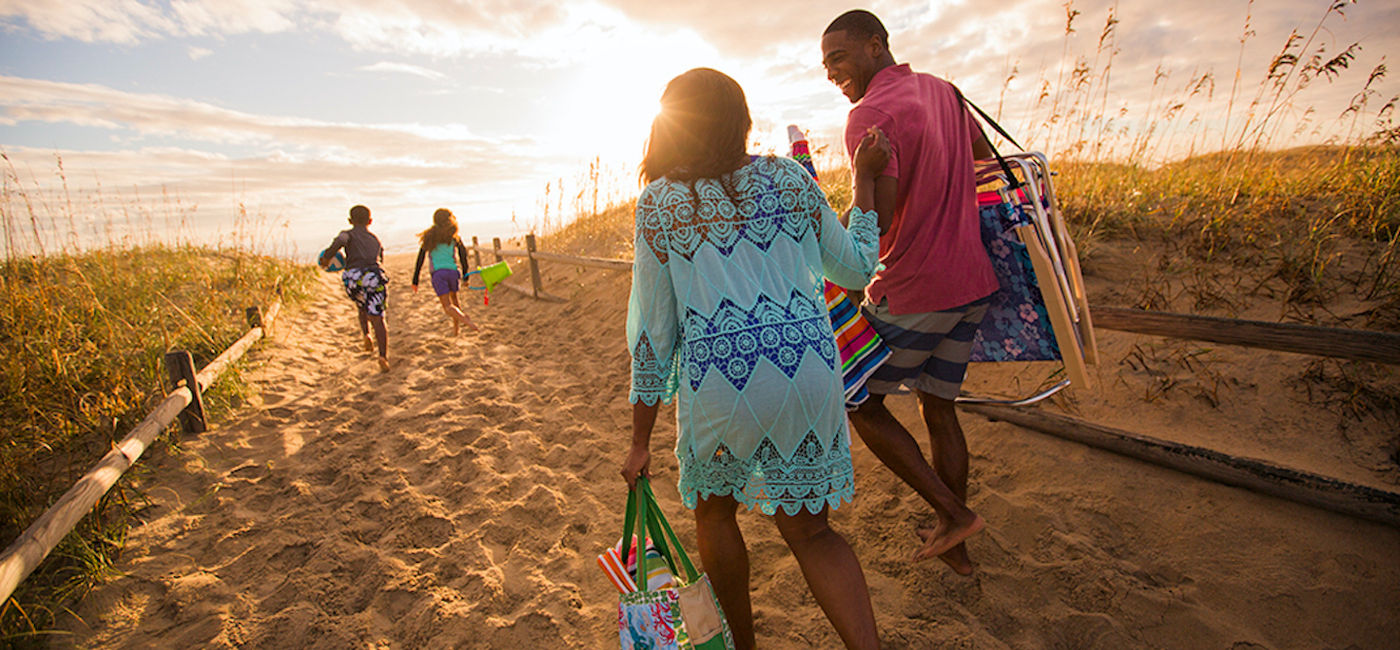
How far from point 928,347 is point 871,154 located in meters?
0.78

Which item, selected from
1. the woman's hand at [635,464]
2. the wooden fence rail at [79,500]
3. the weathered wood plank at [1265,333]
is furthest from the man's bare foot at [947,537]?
the wooden fence rail at [79,500]

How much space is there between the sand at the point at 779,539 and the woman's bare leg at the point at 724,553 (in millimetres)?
600

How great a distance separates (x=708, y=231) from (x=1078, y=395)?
115 inches

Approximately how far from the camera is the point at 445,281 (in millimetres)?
6164

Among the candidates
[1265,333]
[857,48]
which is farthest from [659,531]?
[1265,333]

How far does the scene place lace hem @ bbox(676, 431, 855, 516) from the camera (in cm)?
137

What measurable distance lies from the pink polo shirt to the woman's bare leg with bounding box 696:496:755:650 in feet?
3.19

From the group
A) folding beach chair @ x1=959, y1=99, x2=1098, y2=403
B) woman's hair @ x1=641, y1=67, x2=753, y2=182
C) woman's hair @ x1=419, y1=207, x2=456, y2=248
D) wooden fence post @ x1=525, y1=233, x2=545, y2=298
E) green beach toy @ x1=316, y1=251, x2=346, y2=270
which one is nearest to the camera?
woman's hair @ x1=641, y1=67, x2=753, y2=182

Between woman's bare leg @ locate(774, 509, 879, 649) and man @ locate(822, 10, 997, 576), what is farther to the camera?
man @ locate(822, 10, 997, 576)

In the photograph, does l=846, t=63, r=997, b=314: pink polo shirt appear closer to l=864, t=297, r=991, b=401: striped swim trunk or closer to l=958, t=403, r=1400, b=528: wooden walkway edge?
l=864, t=297, r=991, b=401: striped swim trunk

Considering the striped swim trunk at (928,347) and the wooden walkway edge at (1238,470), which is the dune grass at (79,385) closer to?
the striped swim trunk at (928,347)

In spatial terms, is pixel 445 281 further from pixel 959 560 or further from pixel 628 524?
pixel 959 560

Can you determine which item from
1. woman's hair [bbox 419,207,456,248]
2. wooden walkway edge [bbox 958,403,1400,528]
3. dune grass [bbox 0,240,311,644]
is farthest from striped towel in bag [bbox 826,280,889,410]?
woman's hair [bbox 419,207,456,248]

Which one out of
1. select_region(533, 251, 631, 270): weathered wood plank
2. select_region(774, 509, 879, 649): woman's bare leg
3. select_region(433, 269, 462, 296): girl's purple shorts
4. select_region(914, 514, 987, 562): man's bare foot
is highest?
select_region(533, 251, 631, 270): weathered wood plank
